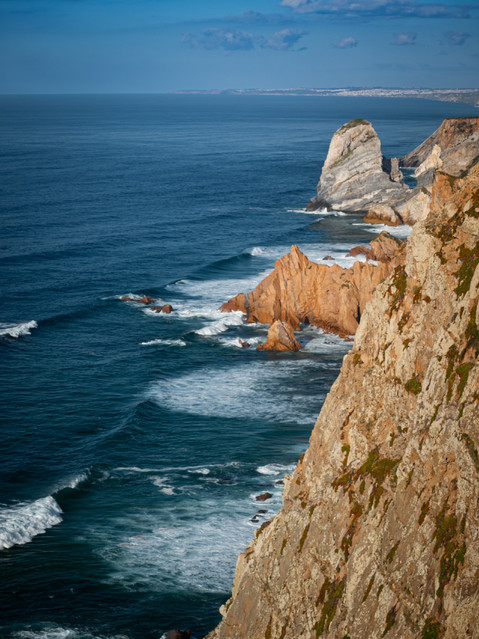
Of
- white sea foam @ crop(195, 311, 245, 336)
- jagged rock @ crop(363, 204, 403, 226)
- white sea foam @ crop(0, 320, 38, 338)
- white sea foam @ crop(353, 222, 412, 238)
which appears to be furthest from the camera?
jagged rock @ crop(363, 204, 403, 226)

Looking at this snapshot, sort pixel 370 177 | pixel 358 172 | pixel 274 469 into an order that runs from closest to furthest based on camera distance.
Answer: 1. pixel 274 469
2. pixel 370 177
3. pixel 358 172

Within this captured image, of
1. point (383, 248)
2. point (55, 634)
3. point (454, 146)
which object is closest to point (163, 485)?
point (55, 634)

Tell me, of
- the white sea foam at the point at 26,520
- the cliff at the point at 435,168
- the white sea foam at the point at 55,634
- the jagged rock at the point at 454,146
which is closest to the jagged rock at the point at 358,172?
the cliff at the point at 435,168

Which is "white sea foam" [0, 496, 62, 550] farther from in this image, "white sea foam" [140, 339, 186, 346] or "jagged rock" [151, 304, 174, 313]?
"jagged rock" [151, 304, 174, 313]

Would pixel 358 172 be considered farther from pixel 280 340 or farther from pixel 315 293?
pixel 280 340

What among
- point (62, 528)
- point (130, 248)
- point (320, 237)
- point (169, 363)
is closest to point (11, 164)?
point (130, 248)

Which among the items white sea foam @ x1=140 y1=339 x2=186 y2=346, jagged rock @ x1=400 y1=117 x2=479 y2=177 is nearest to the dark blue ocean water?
white sea foam @ x1=140 y1=339 x2=186 y2=346

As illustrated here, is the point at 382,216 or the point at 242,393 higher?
the point at 382,216
